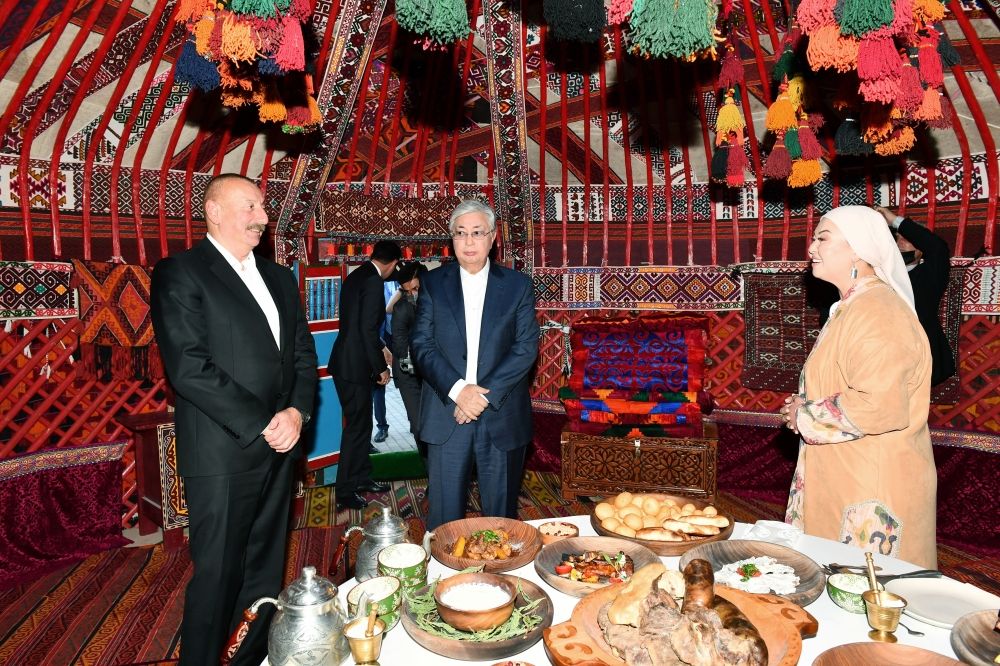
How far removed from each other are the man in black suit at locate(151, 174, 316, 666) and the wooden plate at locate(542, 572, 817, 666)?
4.14 ft

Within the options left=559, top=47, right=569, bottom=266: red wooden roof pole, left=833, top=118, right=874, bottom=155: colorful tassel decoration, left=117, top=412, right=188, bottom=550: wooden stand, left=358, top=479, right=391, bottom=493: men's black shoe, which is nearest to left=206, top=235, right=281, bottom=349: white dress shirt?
left=117, top=412, right=188, bottom=550: wooden stand

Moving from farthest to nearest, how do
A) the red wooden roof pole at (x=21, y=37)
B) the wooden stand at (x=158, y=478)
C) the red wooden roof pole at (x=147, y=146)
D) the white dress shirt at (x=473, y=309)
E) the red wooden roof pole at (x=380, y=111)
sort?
the red wooden roof pole at (x=380, y=111), the red wooden roof pole at (x=147, y=146), the wooden stand at (x=158, y=478), the red wooden roof pole at (x=21, y=37), the white dress shirt at (x=473, y=309)

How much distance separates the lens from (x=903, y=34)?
2.07 metres

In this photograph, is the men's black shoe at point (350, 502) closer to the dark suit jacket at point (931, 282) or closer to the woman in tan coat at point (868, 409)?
the woman in tan coat at point (868, 409)

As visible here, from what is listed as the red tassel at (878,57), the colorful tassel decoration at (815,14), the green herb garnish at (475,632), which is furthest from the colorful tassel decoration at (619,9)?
the green herb garnish at (475,632)

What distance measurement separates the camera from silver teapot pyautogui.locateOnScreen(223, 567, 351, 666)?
1.10m

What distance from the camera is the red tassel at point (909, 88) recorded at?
6.66 ft

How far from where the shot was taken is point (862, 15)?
5.69 ft

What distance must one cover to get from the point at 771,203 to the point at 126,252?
4.02m

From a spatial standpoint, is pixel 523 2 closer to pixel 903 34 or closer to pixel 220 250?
pixel 903 34

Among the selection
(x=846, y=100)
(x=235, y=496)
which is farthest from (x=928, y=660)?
(x=846, y=100)

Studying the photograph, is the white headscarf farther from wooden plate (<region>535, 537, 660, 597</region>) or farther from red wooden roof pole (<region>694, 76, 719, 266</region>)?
red wooden roof pole (<region>694, 76, 719, 266</region>)

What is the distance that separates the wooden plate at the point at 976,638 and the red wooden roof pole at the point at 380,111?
396cm

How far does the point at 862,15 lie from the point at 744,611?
147 centimetres
